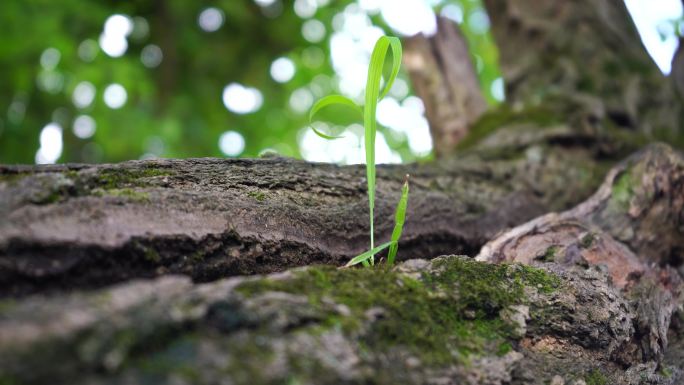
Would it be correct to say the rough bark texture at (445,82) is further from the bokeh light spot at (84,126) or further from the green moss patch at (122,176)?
the bokeh light spot at (84,126)

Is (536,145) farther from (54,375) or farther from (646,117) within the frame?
(54,375)

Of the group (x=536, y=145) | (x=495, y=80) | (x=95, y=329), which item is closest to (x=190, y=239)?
(x=95, y=329)

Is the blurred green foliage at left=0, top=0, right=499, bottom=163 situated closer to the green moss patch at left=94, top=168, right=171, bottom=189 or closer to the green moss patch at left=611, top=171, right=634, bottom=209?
the green moss patch at left=611, top=171, right=634, bottom=209

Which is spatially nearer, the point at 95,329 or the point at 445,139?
the point at 95,329

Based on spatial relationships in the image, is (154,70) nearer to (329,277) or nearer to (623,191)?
(623,191)

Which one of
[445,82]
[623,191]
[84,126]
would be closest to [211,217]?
[623,191]

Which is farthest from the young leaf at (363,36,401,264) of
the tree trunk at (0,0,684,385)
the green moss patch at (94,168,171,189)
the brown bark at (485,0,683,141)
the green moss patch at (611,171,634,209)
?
the brown bark at (485,0,683,141)
